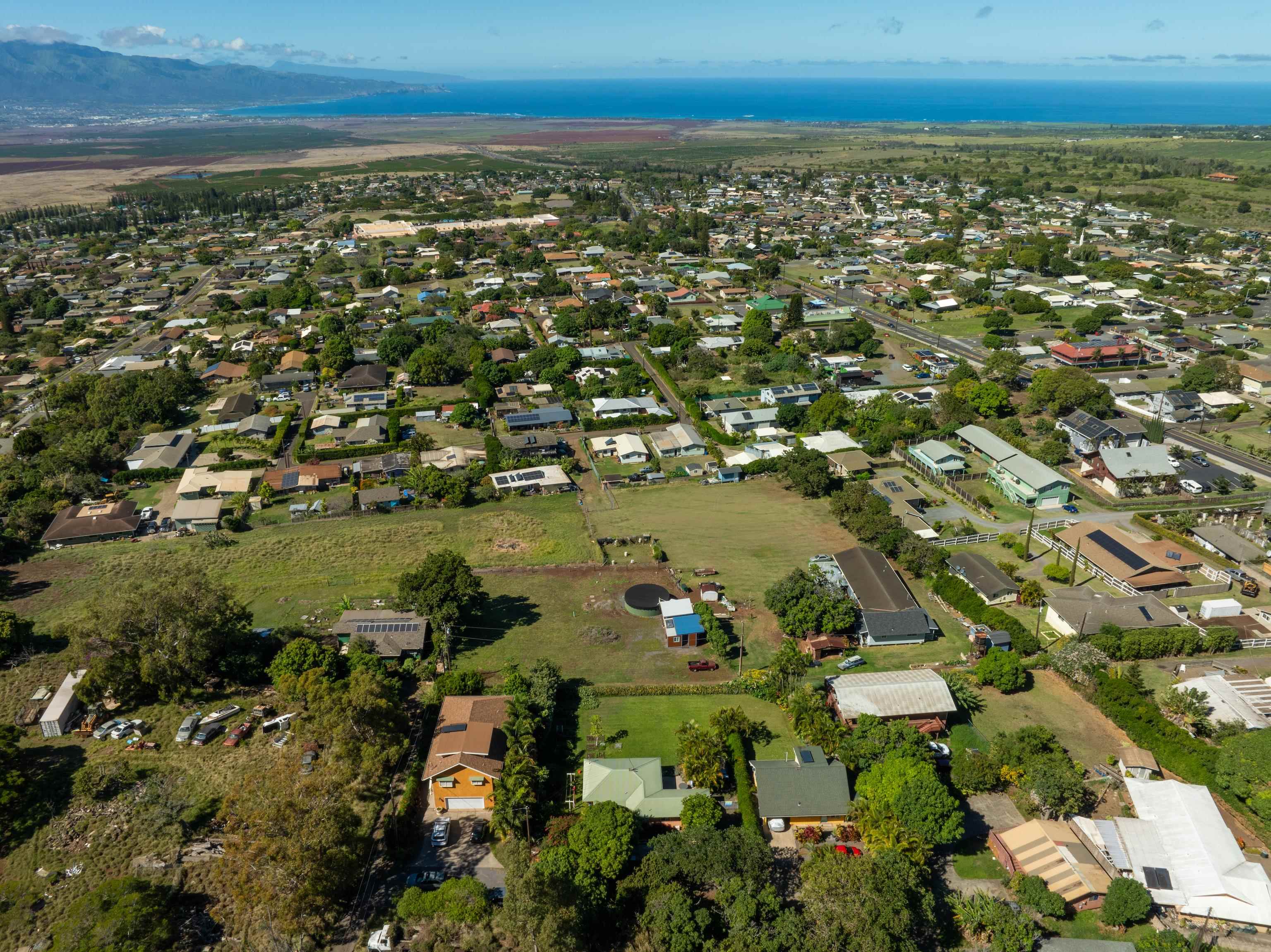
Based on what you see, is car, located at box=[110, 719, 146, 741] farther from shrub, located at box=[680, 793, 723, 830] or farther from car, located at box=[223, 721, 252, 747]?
shrub, located at box=[680, 793, 723, 830]

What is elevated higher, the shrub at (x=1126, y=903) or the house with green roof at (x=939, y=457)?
the shrub at (x=1126, y=903)

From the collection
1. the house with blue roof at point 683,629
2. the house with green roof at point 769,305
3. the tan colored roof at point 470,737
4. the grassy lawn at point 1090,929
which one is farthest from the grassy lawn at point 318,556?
the house with green roof at point 769,305

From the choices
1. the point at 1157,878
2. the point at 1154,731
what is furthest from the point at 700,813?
the point at 1154,731

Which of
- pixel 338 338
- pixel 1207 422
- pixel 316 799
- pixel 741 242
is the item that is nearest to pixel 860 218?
pixel 741 242

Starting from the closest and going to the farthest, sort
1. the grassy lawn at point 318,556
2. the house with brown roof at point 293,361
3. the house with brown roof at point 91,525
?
the grassy lawn at point 318,556
the house with brown roof at point 91,525
the house with brown roof at point 293,361

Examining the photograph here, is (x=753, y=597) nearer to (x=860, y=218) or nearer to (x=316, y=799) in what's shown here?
(x=316, y=799)

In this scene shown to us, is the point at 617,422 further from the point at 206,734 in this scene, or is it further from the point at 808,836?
the point at 808,836

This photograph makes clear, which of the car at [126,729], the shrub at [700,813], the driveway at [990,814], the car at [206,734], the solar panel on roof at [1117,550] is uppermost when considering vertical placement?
the shrub at [700,813]

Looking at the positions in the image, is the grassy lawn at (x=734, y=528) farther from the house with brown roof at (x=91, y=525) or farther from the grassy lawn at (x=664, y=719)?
the house with brown roof at (x=91, y=525)
